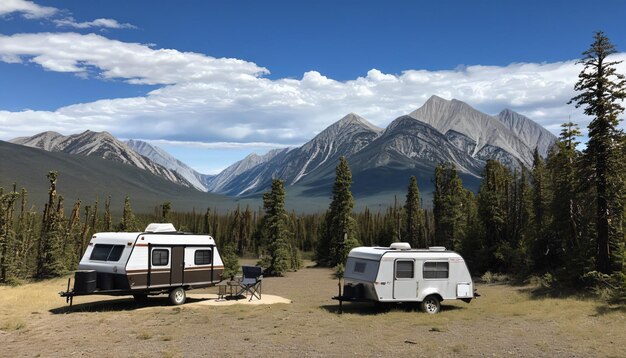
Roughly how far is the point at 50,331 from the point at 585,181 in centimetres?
2486

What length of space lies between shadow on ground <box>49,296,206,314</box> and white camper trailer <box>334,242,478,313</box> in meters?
7.76

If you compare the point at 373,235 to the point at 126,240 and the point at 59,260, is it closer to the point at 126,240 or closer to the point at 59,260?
the point at 59,260

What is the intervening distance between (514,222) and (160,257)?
3147 centimetres

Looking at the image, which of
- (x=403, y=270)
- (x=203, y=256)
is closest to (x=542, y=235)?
(x=403, y=270)

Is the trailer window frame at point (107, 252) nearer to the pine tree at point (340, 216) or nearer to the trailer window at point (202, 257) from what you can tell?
the trailer window at point (202, 257)

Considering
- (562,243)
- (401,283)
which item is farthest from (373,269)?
(562,243)

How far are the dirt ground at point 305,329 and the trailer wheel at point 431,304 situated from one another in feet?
1.73

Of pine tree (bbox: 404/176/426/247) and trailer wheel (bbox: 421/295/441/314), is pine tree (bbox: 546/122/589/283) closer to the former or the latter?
trailer wheel (bbox: 421/295/441/314)

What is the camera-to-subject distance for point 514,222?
1687 inches

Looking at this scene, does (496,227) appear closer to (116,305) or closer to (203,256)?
(203,256)

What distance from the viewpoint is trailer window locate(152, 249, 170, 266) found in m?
21.0

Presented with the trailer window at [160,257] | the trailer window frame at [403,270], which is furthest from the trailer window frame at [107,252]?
the trailer window frame at [403,270]

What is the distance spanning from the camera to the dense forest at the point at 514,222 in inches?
1020

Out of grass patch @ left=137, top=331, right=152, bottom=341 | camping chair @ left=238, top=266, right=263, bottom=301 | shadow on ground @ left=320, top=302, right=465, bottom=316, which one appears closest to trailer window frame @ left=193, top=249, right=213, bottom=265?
camping chair @ left=238, top=266, right=263, bottom=301
